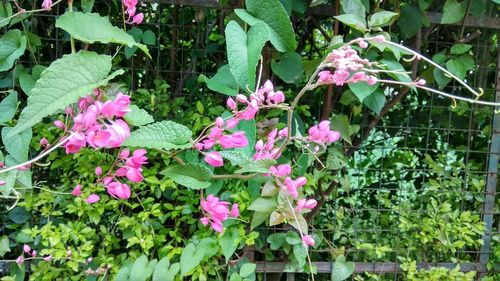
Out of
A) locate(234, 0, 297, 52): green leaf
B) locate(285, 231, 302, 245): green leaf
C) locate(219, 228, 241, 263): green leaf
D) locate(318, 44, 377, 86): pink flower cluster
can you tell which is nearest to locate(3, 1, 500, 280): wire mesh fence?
locate(285, 231, 302, 245): green leaf

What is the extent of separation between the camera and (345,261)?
1.55 meters

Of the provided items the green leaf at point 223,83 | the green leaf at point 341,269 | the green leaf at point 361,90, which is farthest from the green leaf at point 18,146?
the green leaf at point 341,269

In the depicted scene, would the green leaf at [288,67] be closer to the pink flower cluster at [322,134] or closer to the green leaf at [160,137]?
the pink flower cluster at [322,134]

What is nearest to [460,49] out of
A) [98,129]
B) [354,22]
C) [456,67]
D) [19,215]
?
[456,67]

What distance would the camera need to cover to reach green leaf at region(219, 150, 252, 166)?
0.89 meters

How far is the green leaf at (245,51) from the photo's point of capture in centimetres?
86

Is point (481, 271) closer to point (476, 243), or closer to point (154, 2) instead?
point (476, 243)

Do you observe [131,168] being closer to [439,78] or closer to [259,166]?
[259,166]

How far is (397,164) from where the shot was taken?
175 centimetres

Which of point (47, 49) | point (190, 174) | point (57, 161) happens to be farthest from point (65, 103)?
point (47, 49)

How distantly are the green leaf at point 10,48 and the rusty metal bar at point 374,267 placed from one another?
906 millimetres

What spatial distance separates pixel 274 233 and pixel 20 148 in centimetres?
78

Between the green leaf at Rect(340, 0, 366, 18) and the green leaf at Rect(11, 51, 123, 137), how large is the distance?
0.72 m

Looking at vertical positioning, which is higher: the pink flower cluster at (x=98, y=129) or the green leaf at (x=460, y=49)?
the green leaf at (x=460, y=49)
